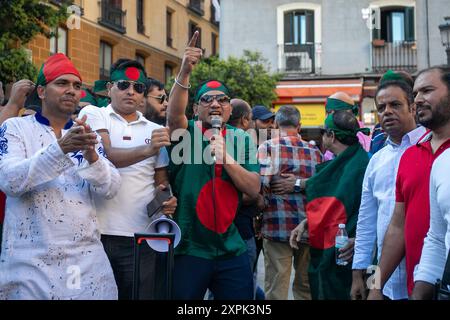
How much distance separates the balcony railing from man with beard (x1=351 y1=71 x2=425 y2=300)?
16808 millimetres

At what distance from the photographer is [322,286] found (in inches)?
183

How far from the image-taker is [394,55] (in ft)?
66.5

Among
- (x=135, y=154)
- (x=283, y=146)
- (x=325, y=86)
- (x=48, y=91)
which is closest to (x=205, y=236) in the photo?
(x=135, y=154)

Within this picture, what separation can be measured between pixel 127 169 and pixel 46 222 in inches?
32.2

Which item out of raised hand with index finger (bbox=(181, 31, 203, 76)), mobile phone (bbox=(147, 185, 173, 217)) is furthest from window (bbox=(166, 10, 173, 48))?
mobile phone (bbox=(147, 185, 173, 217))

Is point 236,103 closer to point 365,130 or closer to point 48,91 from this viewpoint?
point 365,130

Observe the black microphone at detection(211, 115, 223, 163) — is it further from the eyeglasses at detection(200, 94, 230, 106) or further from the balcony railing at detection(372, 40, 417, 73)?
the balcony railing at detection(372, 40, 417, 73)

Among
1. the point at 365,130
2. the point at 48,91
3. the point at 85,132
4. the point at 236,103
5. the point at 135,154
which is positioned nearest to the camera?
the point at 85,132

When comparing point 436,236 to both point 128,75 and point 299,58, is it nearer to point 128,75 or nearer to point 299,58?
point 128,75

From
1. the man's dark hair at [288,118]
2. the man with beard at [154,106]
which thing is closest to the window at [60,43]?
the man's dark hair at [288,118]

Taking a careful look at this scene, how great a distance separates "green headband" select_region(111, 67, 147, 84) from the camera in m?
4.23

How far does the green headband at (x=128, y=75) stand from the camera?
423 cm

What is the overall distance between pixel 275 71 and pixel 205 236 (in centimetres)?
1744

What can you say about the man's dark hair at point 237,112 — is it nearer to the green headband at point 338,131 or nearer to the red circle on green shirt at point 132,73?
the green headband at point 338,131
